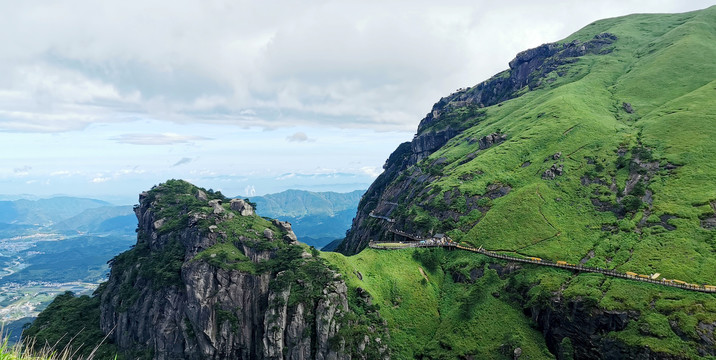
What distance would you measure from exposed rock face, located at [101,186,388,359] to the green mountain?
354 millimetres

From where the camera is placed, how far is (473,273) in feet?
379

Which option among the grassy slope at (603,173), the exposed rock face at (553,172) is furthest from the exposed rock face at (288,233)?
the exposed rock face at (553,172)

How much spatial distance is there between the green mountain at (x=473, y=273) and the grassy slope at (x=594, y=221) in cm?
48

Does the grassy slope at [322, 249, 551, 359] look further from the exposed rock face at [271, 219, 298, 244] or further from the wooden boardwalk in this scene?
the exposed rock face at [271, 219, 298, 244]

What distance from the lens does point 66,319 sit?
129625mm

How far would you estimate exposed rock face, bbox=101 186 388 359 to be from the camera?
97375mm

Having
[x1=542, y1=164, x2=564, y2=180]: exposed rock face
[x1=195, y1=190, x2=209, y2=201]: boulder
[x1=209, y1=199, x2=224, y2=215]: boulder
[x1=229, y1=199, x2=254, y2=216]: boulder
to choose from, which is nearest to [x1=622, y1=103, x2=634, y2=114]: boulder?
[x1=542, y1=164, x2=564, y2=180]: exposed rock face

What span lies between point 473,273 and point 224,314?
6645cm

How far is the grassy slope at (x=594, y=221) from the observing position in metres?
88.6

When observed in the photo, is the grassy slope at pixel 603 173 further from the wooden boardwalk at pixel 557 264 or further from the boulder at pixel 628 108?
the wooden boardwalk at pixel 557 264

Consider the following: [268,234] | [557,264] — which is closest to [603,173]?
[557,264]

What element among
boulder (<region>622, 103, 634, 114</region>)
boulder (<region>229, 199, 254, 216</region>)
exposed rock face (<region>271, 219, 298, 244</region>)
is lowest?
exposed rock face (<region>271, 219, 298, 244</region>)

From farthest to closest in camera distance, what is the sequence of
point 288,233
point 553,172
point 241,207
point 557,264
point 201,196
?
point 201,196, point 553,172, point 241,207, point 288,233, point 557,264

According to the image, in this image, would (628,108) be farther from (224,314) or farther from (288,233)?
(224,314)
